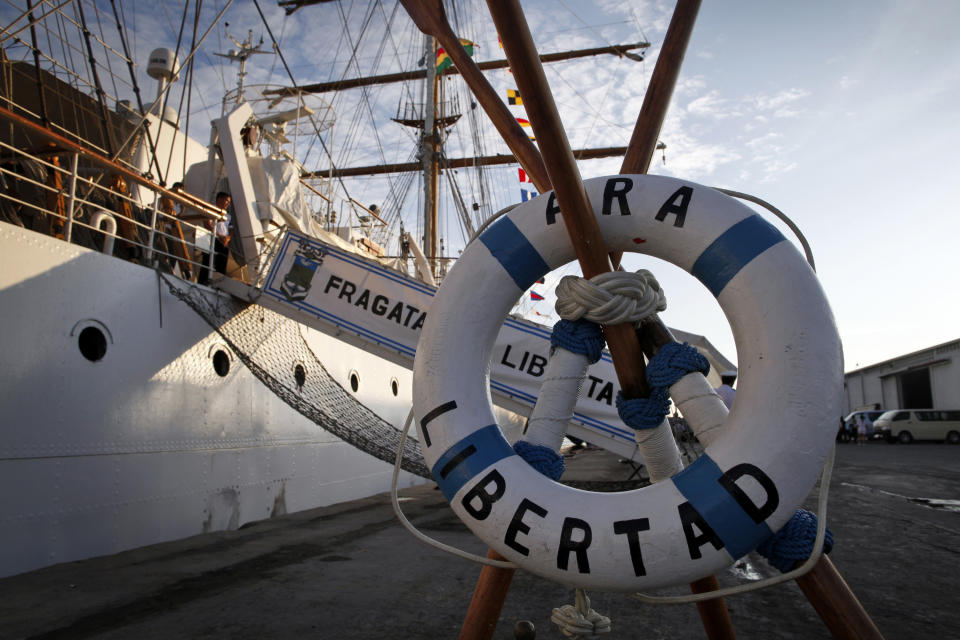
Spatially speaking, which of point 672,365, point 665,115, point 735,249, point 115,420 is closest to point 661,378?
point 672,365

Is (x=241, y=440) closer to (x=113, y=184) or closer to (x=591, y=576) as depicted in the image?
(x=113, y=184)

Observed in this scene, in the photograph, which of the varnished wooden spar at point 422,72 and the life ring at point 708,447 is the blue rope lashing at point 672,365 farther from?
the varnished wooden spar at point 422,72

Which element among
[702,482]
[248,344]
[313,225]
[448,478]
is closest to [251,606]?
[448,478]

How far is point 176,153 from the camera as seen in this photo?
11336 millimetres

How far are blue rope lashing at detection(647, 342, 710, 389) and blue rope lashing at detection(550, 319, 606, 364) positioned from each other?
0.61 ft

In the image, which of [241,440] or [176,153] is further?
[176,153]

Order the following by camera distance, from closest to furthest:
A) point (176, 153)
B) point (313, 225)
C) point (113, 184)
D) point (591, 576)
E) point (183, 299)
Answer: point (591, 576)
point (183, 299)
point (113, 184)
point (313, 225)
point (176, 153)

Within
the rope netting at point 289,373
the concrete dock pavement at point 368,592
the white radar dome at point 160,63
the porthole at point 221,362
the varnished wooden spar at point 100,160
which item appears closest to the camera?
the concrete dock pavement at point 368,592

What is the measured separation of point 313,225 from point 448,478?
9.08 m

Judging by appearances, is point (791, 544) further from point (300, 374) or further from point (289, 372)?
point (300, 374)

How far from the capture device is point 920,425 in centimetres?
2380

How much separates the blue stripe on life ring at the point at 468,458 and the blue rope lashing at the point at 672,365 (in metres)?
0.53

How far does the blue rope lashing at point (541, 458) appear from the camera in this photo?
5.86 feet

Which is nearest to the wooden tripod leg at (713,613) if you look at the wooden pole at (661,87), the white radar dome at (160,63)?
the wooden pole at (661,87)
